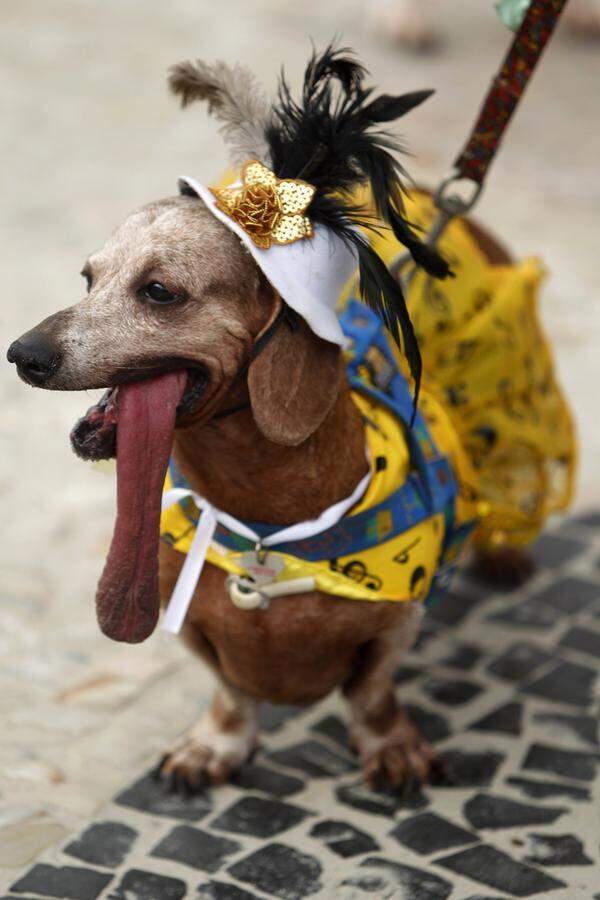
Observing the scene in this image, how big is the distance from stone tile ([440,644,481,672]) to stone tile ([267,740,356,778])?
1.82 ft

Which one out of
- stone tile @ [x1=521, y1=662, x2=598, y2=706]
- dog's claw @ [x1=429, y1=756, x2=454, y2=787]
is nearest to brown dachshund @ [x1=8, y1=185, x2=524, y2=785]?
dog's claw @ [x1=429, y1=756, x2=454, y2=787]

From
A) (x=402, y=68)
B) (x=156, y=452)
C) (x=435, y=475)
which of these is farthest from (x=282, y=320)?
(x=402, y=68)

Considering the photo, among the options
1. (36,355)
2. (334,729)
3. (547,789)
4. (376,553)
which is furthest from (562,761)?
(36,355)

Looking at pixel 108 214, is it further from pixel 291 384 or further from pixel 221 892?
pixel 221 892

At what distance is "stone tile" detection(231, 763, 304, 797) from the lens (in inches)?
114

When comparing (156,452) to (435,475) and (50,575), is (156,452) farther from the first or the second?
(50,575)

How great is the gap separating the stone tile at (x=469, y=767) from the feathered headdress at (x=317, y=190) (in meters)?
1.19

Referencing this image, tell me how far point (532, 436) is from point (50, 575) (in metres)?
1.61

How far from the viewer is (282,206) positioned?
86.3 inches

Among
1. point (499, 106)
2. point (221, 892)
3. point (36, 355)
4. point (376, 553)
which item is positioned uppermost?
point (499, 106)

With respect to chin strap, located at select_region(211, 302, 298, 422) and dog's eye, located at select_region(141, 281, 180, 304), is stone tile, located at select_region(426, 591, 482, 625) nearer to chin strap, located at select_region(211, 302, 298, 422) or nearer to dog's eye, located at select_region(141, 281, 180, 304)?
chin strap, located at select_region(211, 302, 298, 422)

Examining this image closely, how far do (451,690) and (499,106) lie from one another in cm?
159

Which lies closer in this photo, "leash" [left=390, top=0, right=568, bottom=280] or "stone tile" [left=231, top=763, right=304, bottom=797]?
"leash" [left=390, top=0, right=568, bottom=280]

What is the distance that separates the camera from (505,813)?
2787 mm
